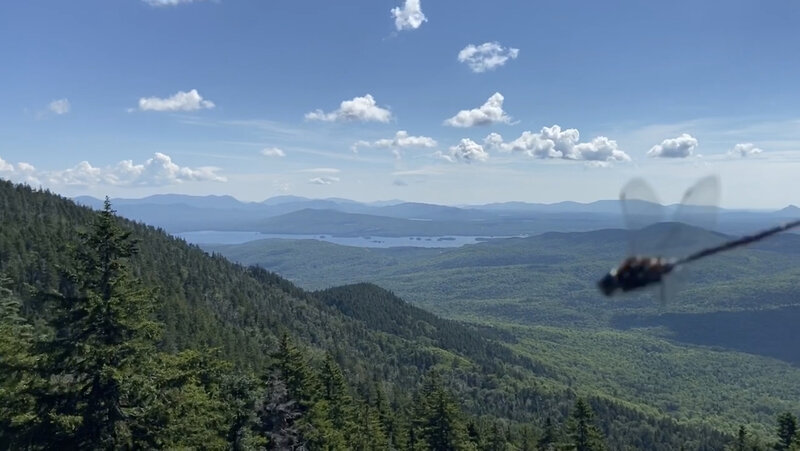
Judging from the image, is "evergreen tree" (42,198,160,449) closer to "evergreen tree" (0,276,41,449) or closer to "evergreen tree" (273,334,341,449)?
"evergreen tree" (0,276,41,449)

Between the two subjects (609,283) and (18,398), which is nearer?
(609,283)

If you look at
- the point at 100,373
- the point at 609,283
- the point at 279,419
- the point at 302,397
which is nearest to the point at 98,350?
the point at 100,373

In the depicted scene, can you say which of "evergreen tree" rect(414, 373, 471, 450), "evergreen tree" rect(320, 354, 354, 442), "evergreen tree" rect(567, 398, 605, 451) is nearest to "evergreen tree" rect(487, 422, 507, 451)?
"evergreen tree" rect(414, 373, 471, 450)

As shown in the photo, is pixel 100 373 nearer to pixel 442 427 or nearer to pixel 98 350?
pixel 98 350

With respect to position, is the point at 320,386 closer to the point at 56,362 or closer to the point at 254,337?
the point at 56,362

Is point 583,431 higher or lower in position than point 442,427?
higher

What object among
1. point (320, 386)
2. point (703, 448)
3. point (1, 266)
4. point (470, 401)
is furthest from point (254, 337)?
point (703, 448)
